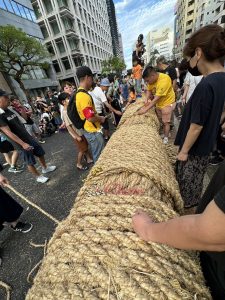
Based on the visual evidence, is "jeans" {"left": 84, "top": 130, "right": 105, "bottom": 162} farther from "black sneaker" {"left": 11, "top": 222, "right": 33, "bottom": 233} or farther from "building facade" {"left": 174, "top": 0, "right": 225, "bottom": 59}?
"building facade" {"left": 174, "top": 0, "right": 225, "bottom": 59}

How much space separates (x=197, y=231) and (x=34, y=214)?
10.0 feet

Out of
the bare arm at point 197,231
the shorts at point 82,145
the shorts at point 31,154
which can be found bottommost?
the shorts at point 82,145

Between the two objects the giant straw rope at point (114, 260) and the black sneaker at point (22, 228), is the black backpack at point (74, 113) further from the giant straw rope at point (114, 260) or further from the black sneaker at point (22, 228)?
the giant straw rope at point (114, 260)

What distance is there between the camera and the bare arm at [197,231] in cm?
52

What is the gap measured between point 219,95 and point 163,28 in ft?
556

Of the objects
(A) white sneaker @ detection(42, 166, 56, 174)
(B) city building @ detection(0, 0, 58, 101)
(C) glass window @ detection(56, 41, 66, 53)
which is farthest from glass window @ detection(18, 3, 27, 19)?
(A) white sneaker @ detection(42, 166, 56, 174)

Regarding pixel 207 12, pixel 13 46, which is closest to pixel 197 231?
pixel 13 46

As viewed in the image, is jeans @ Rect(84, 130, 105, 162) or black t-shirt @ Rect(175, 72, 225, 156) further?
jeans @ Rect(84, 130, 105, 162)

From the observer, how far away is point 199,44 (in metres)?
1.61

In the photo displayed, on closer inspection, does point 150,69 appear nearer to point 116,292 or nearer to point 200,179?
point 200,179

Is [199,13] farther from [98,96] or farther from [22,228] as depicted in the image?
[22,228]

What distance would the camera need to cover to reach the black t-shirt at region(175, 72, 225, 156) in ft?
5.18

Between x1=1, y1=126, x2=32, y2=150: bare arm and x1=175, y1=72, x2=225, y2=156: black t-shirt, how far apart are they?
2790mm

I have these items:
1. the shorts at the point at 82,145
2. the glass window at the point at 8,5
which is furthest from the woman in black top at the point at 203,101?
the glass window at the point at 8,5
